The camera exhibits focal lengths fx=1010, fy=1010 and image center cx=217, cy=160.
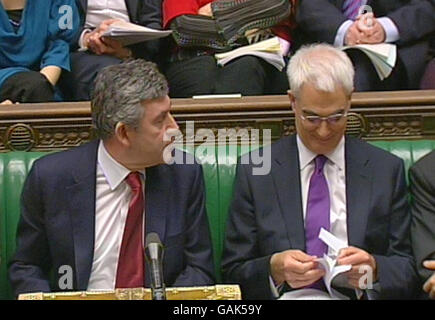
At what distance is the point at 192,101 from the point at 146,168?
47 centimetres

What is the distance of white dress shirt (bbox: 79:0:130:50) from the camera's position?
142 inches

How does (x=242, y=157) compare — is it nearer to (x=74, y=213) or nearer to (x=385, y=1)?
(x=74, y=213)

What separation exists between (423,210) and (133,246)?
2.56 ft

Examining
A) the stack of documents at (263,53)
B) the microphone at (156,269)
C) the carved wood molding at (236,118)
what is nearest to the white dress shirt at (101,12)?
the stack of documents at (263,53)

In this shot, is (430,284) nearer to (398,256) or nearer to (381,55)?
(398,256)

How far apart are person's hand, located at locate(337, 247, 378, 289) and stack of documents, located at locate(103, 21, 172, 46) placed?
1123 millimetres

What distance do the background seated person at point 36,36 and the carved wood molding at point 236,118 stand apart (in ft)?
1.06

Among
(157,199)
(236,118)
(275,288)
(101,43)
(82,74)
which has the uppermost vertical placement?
(101,43)

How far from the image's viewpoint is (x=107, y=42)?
348cm

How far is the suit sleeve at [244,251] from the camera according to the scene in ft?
8.59

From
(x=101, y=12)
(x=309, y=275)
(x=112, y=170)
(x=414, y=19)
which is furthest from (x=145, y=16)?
(x=309, y=275)

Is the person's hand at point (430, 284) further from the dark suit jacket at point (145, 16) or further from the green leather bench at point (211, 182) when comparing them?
the dark suit jacket at point (145, 16)

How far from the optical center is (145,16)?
3633mm

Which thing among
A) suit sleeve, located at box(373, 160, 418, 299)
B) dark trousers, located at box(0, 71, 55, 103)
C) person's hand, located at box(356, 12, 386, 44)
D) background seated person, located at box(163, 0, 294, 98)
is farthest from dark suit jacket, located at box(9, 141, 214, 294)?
person's hand, located at box(356, 12, 386, 44)
